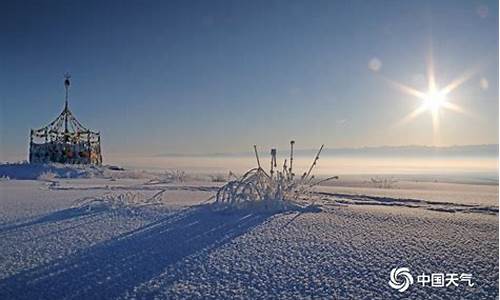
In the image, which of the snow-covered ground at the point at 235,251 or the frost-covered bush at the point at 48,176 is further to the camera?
the frost-covered bush at the point at 48,176

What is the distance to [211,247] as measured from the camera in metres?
2.62

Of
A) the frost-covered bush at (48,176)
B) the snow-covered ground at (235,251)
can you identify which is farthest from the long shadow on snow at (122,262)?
the frost-covered bush at (48,176)

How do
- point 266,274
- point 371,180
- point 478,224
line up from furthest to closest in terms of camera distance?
point 371,180
point 478,224
point 266,274

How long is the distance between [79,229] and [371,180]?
6946mm

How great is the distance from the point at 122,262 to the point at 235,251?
0.68 meters

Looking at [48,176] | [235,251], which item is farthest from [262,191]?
[48,176]

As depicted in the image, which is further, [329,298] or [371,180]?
[371,180]

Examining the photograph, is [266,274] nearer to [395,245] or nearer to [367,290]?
[367,290]

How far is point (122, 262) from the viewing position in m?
2.27

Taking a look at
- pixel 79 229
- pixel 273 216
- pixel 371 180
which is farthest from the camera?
pixel 371 180

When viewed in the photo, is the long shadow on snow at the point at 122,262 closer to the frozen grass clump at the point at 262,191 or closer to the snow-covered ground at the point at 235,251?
the snow-covered ground at the point at 235,251

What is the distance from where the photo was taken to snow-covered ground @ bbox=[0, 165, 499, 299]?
6.15 ft

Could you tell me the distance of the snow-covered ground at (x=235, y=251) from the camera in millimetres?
1874

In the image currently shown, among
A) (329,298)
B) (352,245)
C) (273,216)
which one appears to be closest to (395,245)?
(352,245)
